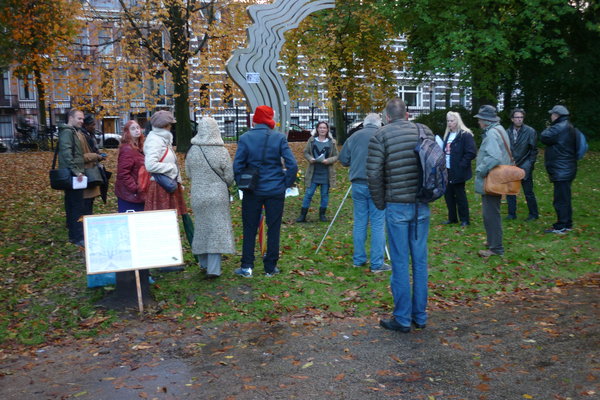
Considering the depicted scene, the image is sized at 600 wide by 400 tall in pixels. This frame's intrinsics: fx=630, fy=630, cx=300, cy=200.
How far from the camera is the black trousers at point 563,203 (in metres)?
10.5

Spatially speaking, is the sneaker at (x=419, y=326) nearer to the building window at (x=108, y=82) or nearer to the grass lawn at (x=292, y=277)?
the grass lawn at (x=292, y=277)

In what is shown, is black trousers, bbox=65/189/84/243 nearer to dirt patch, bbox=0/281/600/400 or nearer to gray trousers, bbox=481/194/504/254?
dirt patch, bbox=0/281/600/400

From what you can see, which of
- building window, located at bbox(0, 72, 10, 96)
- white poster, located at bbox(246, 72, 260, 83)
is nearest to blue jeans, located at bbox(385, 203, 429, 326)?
white poster, located at bbox(246, 72, 260, 83)

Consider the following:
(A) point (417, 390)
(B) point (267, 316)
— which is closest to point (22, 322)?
(B) point (267, 316)

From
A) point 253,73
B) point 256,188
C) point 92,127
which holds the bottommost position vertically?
point 256,188

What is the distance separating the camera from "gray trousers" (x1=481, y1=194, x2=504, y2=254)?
905 cm

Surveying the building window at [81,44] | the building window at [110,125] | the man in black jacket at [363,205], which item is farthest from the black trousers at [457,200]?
the building window at [110,125]

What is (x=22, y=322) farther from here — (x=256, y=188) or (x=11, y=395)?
(x=256, y=188)

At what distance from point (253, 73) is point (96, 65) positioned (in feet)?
40.9

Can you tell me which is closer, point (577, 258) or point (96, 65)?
point (577, 258)

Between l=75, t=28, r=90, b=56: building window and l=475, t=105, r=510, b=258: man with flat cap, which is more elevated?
l=75, t=28, r=90, b=56: building window

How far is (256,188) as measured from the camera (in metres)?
7.67

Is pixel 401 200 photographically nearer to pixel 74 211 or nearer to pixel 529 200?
pixel 74 211

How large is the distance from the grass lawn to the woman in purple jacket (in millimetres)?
1045
